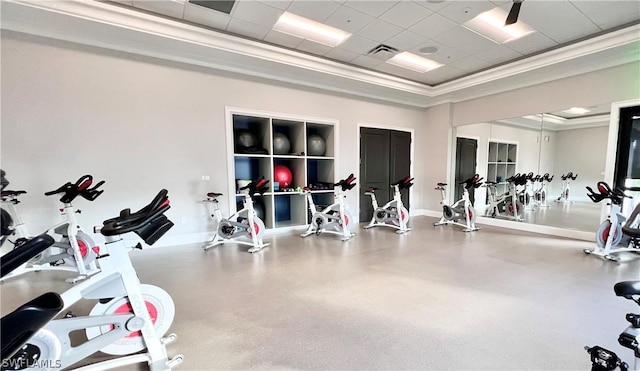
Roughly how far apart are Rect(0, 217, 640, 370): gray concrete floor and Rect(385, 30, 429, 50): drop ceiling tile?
11.6 feet

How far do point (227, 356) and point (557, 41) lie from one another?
257 inches

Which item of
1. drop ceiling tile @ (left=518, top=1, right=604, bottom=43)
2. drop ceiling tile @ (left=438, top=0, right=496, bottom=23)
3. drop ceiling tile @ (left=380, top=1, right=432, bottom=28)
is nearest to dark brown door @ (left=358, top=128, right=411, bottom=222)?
drop ceiling tile @ (left=380, top=1, right=432, bottom=28)

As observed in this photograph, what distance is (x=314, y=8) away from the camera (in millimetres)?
3631

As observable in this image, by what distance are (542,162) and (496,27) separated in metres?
3.37

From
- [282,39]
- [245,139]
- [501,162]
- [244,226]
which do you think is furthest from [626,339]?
[501,162]

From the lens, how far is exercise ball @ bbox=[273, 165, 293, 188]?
564 cm

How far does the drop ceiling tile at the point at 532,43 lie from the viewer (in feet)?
14.3

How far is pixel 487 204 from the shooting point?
661cm

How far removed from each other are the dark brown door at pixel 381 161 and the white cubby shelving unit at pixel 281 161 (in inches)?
36.6

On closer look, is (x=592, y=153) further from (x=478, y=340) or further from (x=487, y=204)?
(x=478, y=340)

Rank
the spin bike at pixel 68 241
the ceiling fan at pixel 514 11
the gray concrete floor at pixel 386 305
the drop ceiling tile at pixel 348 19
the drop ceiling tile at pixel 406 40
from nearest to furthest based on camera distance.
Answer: the gray concrete floor at pixel 386 305, the ceiling fan at pixel 514 11, the spin bike at pixel 68 241, the drop ceiling tile at pixel 348 19, the drop ceiling tile at pixel 406 40

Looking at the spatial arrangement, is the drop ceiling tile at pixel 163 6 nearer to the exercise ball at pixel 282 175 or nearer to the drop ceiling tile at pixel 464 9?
the exercise ball at pixel 282 175

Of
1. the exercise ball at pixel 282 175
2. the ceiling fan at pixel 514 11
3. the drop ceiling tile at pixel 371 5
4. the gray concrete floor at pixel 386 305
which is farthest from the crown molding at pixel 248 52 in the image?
the gray concrete floor at pixel 386 305

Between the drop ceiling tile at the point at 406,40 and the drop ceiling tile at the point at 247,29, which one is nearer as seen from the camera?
the drop ceiling tile at the point at 247,29
